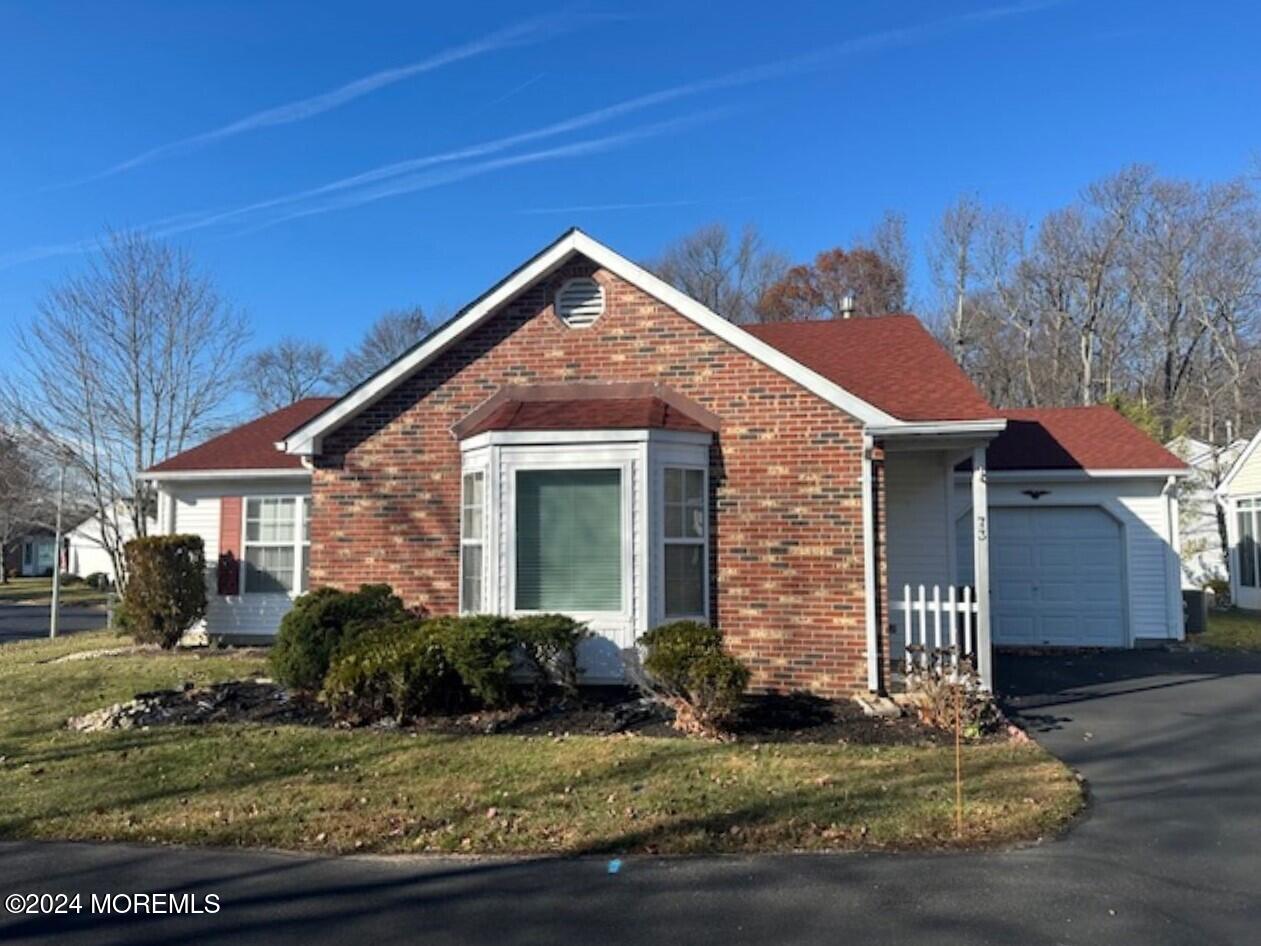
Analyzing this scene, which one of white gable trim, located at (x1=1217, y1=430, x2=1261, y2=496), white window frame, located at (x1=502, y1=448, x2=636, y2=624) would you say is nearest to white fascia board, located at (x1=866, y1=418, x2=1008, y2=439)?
white window frame, located at (x1=502, y1=448, x2=636, y2=624)

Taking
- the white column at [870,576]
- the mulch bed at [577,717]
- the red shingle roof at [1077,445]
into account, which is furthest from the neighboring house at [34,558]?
the white column at [870,576]

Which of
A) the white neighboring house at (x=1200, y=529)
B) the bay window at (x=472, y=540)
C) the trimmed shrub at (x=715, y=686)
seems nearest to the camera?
the trimmed shrub at (x=715, y=686)

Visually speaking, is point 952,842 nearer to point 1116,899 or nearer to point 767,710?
point 1116,899

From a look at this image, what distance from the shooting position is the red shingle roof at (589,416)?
9648 mm

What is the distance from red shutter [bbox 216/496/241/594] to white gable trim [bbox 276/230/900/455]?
505 cm

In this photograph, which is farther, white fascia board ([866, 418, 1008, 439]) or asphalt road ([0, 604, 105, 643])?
asphalt road ([0, 604, 105, 643])

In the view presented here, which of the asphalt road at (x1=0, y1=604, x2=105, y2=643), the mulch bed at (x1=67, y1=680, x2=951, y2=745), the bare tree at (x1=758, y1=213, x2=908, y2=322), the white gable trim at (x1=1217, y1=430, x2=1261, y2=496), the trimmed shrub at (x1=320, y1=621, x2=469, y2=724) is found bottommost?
the asphalt road at (x1=0, y1=604, x2=105, y2=643)

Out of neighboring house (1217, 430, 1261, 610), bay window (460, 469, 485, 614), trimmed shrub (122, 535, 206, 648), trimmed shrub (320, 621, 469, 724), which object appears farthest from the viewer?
neighboring house (1217, 430, 1261, 610)

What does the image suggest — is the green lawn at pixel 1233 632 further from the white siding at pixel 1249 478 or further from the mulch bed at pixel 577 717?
the mulch bed at pixel 577 717

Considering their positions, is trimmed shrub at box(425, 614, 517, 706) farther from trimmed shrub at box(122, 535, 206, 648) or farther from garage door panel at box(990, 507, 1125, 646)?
garage door panel at box(990, 507, 1125, 646)

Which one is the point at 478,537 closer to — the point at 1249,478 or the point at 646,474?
the point at 646,474

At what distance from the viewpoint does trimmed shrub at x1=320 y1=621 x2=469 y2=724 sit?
8.26m

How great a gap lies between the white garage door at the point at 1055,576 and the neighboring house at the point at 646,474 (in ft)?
10.4

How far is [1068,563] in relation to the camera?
573 inches
